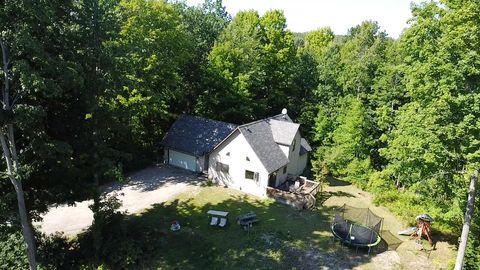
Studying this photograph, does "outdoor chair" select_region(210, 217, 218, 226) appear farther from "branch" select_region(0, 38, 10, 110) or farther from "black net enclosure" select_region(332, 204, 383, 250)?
"branch" select_region(0, 38, 10, 110)

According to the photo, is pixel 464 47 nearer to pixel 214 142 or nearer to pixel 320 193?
pixel 320 193

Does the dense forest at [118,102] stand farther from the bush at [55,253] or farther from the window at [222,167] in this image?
the window at [222,167]

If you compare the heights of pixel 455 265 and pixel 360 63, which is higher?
pixel 360 63

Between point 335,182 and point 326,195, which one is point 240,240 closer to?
point 326,195

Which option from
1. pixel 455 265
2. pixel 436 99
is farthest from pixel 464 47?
pixel 455 265

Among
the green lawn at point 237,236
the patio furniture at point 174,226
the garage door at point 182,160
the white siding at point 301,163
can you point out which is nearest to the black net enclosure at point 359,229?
the green lawn at point 237,236

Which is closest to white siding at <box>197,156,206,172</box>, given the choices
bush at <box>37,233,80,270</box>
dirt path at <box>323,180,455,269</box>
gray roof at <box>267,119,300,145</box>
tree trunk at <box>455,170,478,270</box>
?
gray roof at <box>267,119,300,145</box>

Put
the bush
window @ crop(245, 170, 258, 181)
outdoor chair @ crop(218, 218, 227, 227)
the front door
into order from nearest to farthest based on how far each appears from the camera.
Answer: the bush < outdoor chair @ crop(218, 218, 227, 227) < window @ crop(245, 170, 258, 181) < the front door
